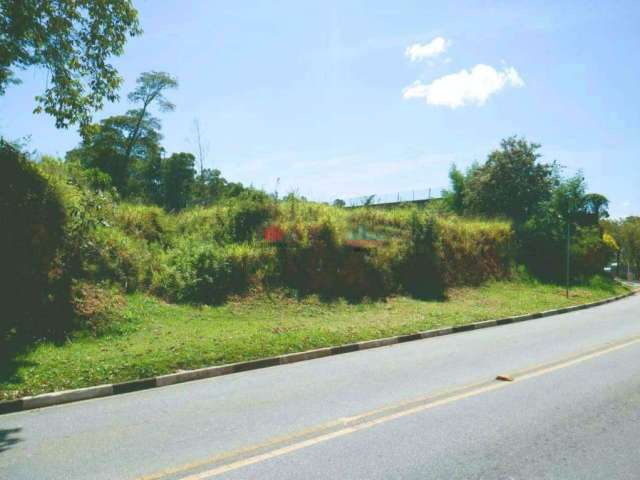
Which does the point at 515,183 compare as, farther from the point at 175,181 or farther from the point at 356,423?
the point at 175,181

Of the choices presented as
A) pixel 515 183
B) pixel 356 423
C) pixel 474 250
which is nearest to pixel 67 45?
pixel 356 423

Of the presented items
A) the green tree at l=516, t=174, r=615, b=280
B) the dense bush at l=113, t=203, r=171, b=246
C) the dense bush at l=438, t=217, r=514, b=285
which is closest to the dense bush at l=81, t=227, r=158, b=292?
the dense bush at l=113, t=203, r=171, b=246

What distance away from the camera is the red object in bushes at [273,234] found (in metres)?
16.5

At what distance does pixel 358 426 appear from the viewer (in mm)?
5238

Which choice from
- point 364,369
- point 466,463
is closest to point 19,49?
point 364,369

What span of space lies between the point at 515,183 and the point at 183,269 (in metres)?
24.7

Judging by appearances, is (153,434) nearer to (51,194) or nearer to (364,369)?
(364,369)

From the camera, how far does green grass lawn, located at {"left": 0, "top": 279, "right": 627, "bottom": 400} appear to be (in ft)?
25.1

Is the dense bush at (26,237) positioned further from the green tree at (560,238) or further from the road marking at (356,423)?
the green tree at (560,238)

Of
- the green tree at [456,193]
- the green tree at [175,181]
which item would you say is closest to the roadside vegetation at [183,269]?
the green tree at [456,193]

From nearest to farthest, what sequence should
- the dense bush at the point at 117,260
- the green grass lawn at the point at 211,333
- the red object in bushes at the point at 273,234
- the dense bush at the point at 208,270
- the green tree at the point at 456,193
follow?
the green grass lawn at the point at 211,333
the dense bush at the point at 117,260
the dense bush at the point at 208,270
the red object in bushes at the point at 273,234
the green tree at the point at 456,193

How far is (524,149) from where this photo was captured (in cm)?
3134

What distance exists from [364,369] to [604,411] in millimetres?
3798

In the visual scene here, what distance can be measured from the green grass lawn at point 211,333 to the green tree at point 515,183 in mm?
13739
